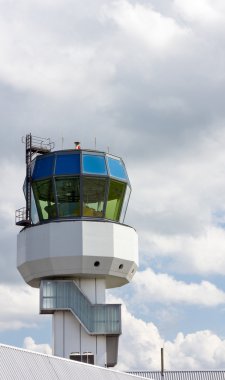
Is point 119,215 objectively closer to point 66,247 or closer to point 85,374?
point 66,247

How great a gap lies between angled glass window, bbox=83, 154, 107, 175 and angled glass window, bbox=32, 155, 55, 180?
214cm

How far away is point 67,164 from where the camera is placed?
5259 cm

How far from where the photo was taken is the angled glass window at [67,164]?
52250mm

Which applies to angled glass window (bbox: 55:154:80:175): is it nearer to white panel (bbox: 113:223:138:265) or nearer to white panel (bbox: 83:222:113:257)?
white panel (bbox: 83:222:113:257)

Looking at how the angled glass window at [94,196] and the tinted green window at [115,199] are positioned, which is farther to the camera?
the tinted green window at [115,199]

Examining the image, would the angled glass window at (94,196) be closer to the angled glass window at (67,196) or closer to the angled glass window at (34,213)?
the angled glass window at (67,196)

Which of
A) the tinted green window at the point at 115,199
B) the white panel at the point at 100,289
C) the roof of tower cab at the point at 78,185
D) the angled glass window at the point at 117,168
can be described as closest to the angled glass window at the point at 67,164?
the roof of tower cab at the point at 78,185

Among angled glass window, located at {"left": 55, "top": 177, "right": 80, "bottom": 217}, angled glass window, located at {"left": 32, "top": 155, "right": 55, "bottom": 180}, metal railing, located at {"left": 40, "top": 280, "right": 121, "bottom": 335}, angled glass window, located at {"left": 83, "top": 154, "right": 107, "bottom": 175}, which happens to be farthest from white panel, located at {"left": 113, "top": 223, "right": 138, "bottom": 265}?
angled glass window, located at {"left": 32, "top": 155, "right": 55, "bottom": 180}

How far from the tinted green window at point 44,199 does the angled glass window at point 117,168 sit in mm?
3938

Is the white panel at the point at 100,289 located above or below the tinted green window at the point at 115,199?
below

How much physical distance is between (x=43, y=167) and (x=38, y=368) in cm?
2378

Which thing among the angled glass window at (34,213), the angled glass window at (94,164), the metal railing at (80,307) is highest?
the angled glass window at (94,164)

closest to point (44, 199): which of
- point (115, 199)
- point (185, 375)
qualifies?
point (115, 199)

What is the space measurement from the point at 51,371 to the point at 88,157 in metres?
22.5
